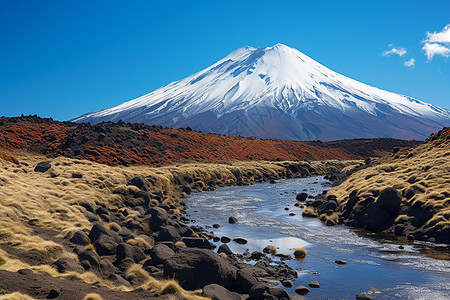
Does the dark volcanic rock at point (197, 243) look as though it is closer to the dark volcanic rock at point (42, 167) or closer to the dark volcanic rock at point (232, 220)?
the dark volcanic rock at point (232, 220)

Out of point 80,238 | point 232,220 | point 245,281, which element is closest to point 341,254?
point 245,281

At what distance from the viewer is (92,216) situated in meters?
20.2

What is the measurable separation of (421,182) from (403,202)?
10.3 feet

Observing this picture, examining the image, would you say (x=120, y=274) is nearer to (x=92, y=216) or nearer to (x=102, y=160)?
(x=92, y=216)

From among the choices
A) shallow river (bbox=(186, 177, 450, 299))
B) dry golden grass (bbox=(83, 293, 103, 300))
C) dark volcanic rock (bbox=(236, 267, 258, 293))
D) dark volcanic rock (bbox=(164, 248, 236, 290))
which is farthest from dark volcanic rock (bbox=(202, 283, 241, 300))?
dry golden grass (bbox=(83, 293, 103, 300))

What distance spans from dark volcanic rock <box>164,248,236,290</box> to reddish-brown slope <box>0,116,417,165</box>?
1440 inches

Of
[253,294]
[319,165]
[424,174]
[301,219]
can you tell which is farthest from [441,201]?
[319,165]

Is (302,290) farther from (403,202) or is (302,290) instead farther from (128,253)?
(403,202)

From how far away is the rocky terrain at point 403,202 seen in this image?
20.5 meters

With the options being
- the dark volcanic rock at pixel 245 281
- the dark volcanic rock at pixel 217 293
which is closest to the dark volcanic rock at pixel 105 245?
the dark volcanic rock at pixel 217 293

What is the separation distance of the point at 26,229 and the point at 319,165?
6598 cm

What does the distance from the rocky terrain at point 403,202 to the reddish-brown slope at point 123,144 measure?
102 feet

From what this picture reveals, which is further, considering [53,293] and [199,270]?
[199,270]

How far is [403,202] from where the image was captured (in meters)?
23.3
